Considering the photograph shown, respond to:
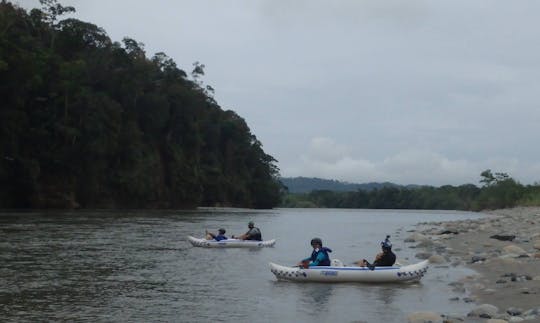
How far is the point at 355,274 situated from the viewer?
1730cm

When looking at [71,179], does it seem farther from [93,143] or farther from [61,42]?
[61,42]

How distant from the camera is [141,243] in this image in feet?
92.6

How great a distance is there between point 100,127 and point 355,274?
5861cm

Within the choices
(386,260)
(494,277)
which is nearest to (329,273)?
(386,260)

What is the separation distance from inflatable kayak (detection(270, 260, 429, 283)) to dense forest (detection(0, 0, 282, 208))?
44.8m

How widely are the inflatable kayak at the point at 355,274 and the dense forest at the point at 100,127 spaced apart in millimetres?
44834

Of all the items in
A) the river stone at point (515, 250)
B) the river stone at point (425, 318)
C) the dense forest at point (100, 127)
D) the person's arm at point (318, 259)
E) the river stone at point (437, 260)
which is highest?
the dense forest at point (100, 127)

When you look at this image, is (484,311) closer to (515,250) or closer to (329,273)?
(329,273)

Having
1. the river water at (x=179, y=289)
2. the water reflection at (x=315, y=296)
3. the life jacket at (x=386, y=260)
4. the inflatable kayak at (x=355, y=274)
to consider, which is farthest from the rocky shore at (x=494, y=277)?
the water reflection at (x=315, y=296)

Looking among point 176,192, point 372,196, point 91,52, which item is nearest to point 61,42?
point 91,52

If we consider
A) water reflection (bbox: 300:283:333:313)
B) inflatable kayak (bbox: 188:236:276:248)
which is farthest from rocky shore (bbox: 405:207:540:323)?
inflatable kayak (bbox: 188:236:276:248)

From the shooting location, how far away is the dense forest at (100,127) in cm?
6191

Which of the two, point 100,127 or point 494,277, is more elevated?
point 100,127

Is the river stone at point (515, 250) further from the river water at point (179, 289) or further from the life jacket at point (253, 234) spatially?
the life jacket at point (253, 234)
